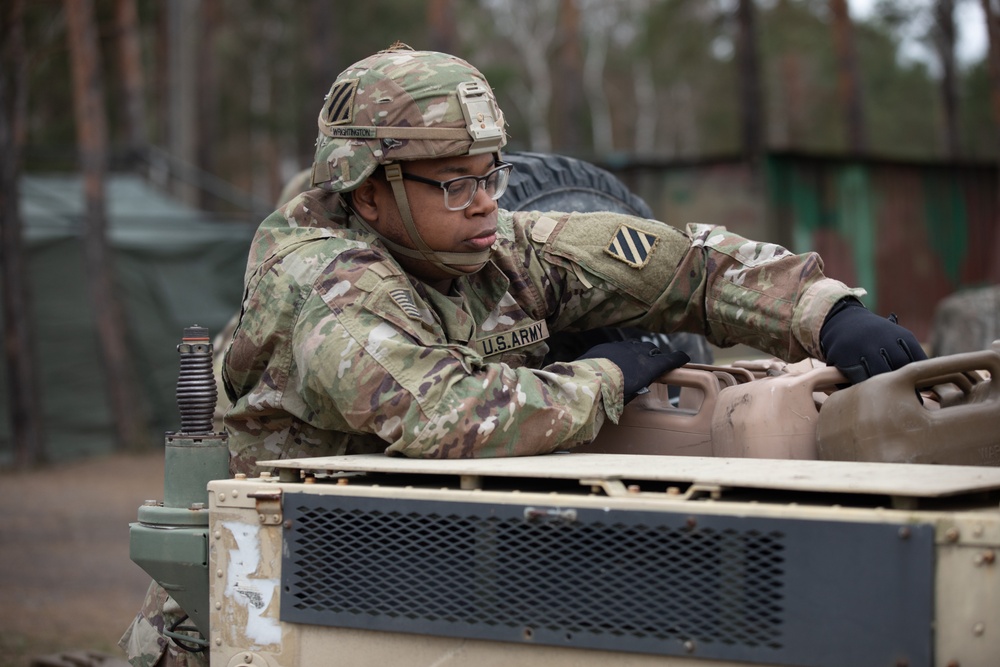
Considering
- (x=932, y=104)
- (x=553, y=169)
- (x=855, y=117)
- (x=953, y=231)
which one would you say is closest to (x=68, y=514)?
(x=553, y=169)

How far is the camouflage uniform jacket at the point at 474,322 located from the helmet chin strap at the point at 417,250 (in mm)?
72

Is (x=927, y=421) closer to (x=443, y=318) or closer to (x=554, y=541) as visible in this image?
(x=554, y=541)

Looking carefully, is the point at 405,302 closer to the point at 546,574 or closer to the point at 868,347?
the point at 546,574

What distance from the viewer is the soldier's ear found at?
3.14 metres

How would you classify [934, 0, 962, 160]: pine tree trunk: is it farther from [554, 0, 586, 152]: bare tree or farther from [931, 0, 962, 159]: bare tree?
[554, 0, 586, 152]: bare tree

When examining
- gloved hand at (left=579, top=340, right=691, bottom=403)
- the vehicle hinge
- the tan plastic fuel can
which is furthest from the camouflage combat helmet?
the tan plastic fuel can

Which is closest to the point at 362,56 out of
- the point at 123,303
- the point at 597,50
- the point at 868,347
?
the point at 123,303

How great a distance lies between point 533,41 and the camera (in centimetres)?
4031

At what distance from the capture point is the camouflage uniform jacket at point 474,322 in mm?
2686

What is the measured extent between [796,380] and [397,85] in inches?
44.7

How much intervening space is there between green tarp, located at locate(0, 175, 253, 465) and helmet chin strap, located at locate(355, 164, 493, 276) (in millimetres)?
10370

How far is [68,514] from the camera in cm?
1027

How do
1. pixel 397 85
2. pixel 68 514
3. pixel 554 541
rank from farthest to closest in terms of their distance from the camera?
pixel 68 514, pixel 397 85, pixel 554 541

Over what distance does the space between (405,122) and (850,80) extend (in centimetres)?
2224
